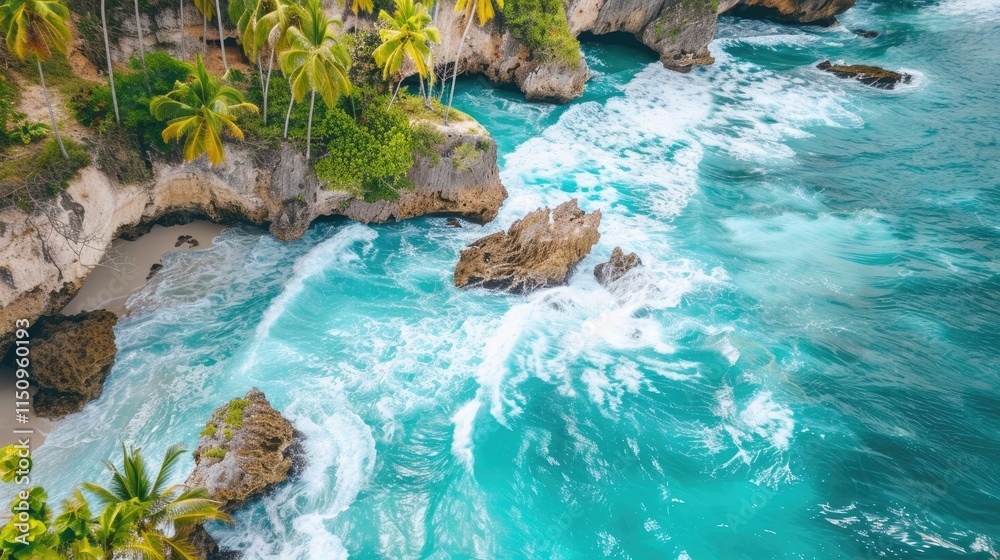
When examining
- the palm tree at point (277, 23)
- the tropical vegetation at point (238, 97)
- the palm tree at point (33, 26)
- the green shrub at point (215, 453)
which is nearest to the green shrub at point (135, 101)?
the tropical vegetation at point (238, 97)

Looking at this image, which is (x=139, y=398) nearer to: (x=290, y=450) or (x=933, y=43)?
(x=290, y=450)

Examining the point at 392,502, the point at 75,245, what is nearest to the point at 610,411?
the point at 392,502

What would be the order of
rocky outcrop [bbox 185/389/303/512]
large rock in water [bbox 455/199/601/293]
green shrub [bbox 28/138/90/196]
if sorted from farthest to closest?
large rock in water [bbox 455/199/601/293], green shrub [bbox 28/138/90/196], rocky outcrop [bbox 185/389/303/512]

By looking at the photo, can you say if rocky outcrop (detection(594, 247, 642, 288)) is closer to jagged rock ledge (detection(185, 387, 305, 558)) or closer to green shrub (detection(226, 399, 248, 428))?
jagged rock ledge (detection(185, 387, 305, 558))

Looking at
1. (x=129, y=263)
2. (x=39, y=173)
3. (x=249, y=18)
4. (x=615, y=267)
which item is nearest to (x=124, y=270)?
(x=129, y=263)

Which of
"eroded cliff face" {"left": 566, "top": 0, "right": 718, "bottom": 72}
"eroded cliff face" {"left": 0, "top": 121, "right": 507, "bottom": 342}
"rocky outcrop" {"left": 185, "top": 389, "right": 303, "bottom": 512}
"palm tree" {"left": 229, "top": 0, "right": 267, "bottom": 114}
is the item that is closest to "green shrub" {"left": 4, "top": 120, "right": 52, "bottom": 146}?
"eroded cliff face" {"left": 0, "top": 121, "right": 507, "bottom": 342}

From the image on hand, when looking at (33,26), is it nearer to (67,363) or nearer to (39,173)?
(39,173)
